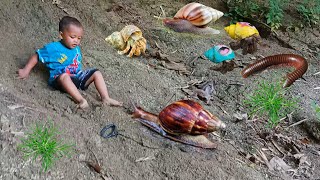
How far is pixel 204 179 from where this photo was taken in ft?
9.86

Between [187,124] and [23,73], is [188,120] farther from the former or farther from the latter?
[23,73]

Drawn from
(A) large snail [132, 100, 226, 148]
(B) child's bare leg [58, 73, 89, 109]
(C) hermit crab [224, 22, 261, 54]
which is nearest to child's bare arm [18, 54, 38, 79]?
(B) child's bare leg [58, 73, 89, 109]

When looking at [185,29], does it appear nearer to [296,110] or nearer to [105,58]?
[105,58]

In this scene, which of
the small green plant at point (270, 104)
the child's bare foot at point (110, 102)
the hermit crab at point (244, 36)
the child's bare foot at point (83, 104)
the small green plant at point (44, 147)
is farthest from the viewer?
the hermit crab at point (244, 36)

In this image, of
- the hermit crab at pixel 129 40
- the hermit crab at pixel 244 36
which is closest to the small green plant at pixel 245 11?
the hermit crab at pixel 244 36

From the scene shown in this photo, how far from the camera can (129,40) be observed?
462cm

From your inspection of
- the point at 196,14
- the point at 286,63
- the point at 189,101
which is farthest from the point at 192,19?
the point at 189,101

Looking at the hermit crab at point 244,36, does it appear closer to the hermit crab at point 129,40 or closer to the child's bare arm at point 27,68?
the hermit crab at point 129,40

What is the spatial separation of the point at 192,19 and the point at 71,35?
1.95 meters

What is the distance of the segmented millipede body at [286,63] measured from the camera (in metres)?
4.66

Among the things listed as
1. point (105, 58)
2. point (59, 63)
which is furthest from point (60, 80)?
point (105, 58)

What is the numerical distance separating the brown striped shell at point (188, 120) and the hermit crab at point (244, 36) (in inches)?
78.9

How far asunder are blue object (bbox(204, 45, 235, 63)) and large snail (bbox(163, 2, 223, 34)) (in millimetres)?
539

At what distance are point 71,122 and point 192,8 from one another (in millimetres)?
2629
